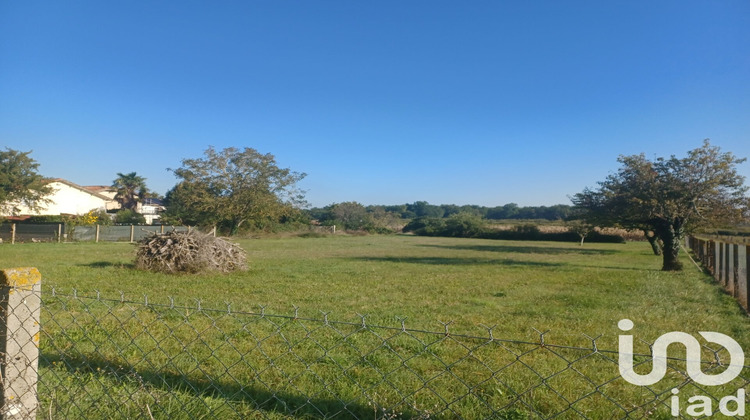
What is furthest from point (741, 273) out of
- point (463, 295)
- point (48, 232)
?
point (48, 232)

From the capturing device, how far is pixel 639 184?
43.9 ft

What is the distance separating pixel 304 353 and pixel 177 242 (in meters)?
7.98

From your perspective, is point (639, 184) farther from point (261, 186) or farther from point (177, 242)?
point (261, 186)

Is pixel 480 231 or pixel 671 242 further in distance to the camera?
pixel 480 231

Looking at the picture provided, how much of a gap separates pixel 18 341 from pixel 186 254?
28.1 ft

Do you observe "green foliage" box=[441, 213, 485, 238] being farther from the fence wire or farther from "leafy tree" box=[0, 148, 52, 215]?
the fence wire

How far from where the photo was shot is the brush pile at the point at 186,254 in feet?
34.0

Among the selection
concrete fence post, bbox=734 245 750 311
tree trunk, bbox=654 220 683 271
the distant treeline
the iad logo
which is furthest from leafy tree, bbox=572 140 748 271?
the distant treeline

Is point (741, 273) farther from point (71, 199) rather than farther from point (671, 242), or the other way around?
point (71, 199)

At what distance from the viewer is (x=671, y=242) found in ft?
44.1

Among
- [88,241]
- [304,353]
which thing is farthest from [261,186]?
[304,353]

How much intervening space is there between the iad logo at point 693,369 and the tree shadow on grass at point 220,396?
1606mm

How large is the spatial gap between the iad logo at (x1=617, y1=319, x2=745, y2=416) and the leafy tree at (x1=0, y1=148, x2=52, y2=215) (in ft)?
110

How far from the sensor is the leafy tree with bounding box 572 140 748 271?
501 inches
